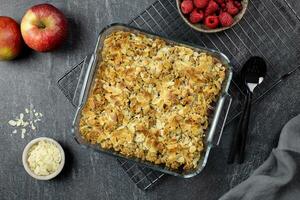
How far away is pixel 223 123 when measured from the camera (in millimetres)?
1833

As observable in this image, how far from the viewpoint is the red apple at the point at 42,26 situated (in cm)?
186

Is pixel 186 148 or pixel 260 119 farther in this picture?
pixel 260 119

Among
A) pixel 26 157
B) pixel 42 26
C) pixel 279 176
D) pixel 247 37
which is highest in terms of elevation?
pixel 247 37

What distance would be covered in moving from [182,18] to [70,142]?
58 cm

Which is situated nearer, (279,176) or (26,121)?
(279,176)

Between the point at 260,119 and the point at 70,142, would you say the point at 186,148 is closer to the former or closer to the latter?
the point at 260,119

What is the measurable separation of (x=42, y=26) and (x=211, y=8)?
563mm

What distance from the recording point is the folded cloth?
1838 millimetres

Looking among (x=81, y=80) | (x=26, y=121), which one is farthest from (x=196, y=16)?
(x=26, y=121)

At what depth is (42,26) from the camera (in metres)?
1.87

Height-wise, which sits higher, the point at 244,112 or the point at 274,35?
the point at 274,35

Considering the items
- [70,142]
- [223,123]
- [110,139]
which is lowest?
[70,142]

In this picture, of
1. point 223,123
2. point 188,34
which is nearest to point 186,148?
point 223,123

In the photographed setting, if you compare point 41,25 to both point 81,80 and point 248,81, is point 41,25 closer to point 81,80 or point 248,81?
point 81,80
